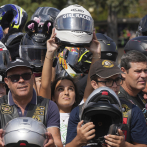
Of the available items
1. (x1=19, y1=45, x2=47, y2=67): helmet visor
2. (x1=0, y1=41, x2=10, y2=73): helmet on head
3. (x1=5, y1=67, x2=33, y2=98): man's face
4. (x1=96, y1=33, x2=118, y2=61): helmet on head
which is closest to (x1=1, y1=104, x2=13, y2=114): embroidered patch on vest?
(x1=5, y1=67, x2=33, y2=98): man's face

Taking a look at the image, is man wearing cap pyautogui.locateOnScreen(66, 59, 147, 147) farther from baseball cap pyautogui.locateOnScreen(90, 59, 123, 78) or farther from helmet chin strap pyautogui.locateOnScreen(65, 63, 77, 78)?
helmet chin strap pyautogui.locateOnScreen(65, 63, 77, 78)

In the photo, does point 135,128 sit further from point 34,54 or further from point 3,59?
point 34,54

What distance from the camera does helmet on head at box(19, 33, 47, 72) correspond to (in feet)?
19.4

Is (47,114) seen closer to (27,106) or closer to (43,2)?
(27,106)


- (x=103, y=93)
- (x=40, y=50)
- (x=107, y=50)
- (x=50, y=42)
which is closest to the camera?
(x=103, y=93)

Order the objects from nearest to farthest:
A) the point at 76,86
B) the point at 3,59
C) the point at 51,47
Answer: the point at 51,47, the point at 76,86, the point at 3,59

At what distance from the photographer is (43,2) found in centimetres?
2227

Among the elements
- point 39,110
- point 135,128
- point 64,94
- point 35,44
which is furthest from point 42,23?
point 135,128

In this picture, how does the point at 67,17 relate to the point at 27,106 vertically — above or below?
above

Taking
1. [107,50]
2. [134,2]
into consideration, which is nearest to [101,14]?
[134,2]

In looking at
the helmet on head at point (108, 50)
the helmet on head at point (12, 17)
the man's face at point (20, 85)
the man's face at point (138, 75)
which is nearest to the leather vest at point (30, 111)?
the man's face at point (20, 85)

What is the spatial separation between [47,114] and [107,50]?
287cm

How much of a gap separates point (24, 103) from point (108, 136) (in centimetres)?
134

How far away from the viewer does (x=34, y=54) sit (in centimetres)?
594
